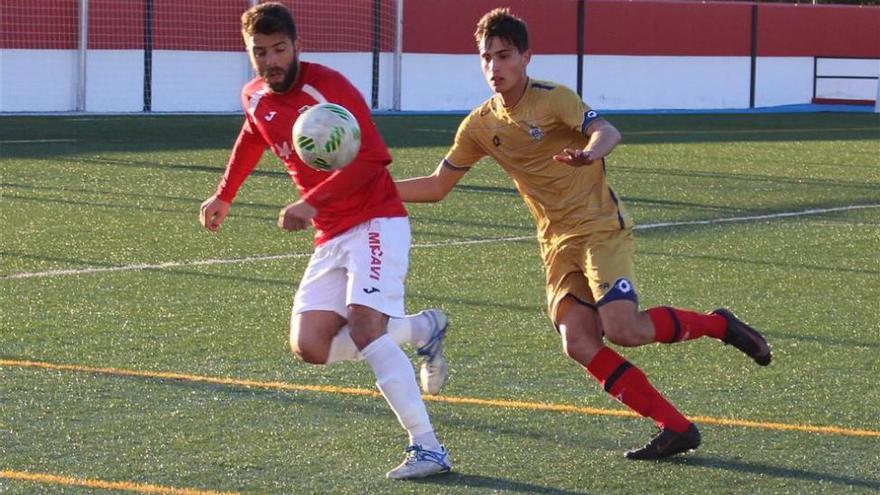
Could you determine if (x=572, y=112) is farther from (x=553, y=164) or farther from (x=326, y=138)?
(x=326, y=138)

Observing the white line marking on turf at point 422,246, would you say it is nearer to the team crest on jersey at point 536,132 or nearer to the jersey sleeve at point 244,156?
the jersey sleeve at point 244,156

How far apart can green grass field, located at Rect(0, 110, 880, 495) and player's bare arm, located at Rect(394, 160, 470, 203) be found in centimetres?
83

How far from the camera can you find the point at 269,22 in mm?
5449

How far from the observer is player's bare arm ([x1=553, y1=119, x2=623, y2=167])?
17.5 feet

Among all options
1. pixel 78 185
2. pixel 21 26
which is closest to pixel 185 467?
pixel 78 185

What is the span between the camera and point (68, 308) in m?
8.47

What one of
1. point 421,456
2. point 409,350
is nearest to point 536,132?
point 421,456

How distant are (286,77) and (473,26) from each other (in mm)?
24432

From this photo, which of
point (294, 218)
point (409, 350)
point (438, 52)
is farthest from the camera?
point (438, 52)

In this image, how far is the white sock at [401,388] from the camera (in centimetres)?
532

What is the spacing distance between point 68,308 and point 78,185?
5.95 meters

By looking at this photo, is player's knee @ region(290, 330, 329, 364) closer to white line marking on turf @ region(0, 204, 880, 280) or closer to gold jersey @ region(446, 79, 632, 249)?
gold jersey @ region(446, 79, 632, 249)

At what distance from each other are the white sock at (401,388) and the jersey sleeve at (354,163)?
53cm

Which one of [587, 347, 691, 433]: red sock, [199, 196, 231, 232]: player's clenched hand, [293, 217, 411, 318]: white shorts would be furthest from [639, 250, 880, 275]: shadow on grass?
[199, 196, 231, 232]: player's clenched hand
